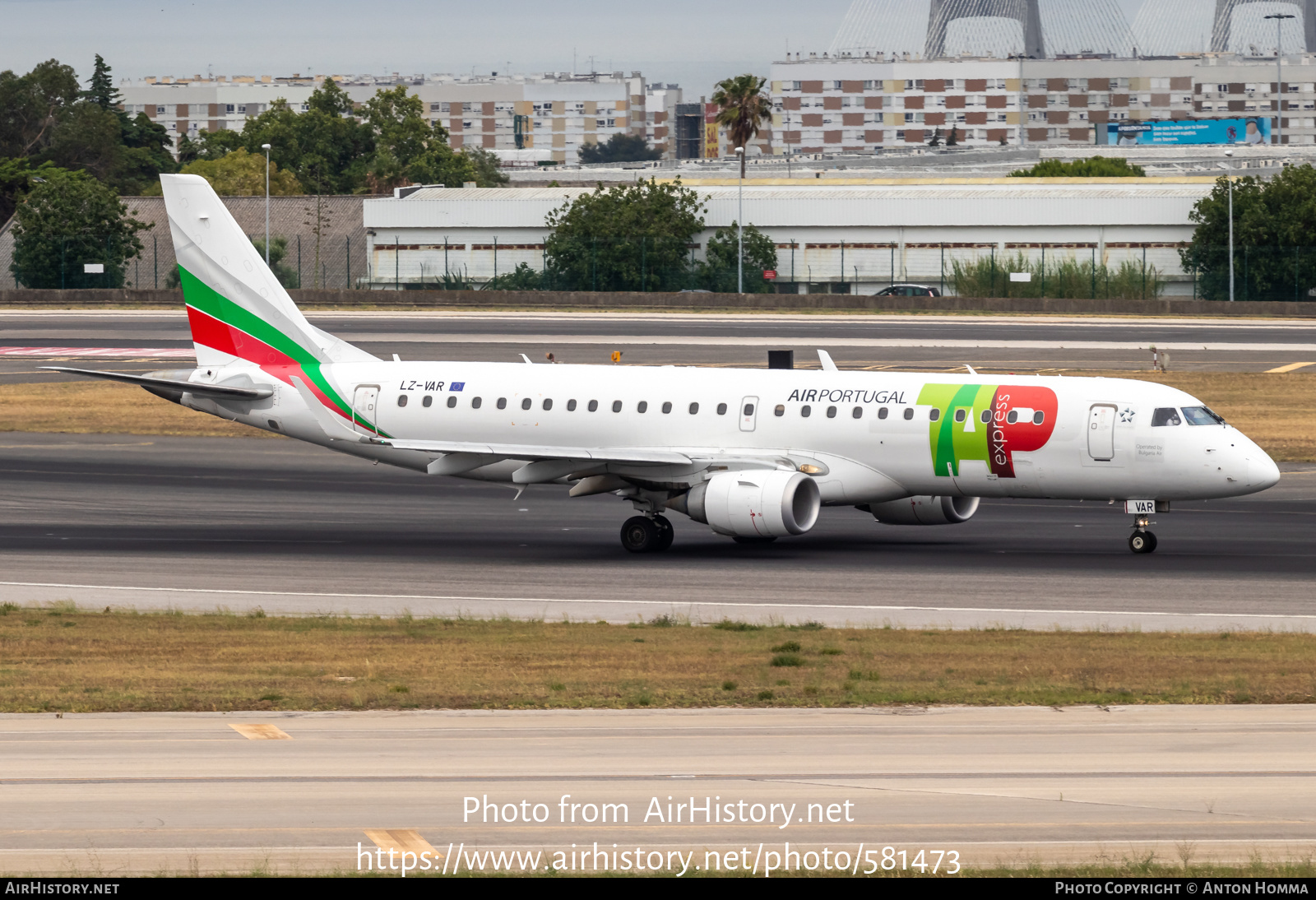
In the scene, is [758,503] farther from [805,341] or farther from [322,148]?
[322,148]

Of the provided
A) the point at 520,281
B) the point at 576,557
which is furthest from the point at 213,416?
the point at 520,281

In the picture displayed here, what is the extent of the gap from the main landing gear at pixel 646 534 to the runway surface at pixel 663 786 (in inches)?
657

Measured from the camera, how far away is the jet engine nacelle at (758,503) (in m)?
33.8

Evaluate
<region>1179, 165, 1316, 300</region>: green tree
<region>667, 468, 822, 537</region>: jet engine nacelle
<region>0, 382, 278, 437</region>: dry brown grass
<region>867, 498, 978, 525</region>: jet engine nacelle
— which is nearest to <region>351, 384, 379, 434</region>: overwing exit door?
<region>667, 468, 822, 537</region>: jet engine nacelle

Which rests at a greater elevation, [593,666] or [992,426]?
[992,426]

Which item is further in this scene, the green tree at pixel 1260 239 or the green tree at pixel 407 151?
the green tree at pixel 407 151

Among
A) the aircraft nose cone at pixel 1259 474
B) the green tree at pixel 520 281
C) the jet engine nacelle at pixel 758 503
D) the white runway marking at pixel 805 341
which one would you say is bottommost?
the jet engine nacelle at pixel 758 503

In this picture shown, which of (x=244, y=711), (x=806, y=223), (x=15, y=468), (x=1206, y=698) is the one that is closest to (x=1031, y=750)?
(x=1206, y=698)

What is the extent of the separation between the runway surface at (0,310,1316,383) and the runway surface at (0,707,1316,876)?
53306mm

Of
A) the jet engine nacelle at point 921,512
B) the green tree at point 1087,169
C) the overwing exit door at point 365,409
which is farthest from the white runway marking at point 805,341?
the green tree at point 1087,169

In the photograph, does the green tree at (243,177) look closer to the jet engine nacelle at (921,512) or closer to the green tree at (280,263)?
the green tree at (280,263)

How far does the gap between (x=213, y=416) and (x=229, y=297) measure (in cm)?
2498

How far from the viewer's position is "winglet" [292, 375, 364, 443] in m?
39.1

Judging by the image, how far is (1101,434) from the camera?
3372 cm
